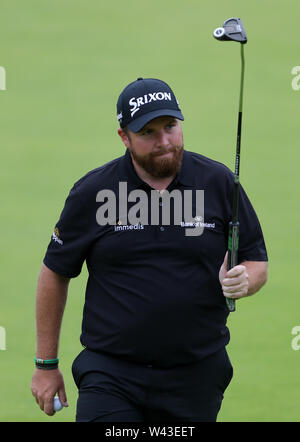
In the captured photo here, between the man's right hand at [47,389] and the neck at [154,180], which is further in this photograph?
the man's right hand at [47,389]

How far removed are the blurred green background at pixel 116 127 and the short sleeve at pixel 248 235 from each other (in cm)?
234

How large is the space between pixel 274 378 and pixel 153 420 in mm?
2894

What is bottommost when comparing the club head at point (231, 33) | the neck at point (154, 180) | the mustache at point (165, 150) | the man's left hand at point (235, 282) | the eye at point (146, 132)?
the man's left hand at point (235, 282)

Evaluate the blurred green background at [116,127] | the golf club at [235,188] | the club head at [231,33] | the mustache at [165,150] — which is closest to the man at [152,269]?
the mustache at [165,150]

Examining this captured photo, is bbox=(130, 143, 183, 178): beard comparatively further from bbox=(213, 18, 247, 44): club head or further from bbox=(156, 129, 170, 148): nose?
bbox=(213, 18, 247, 44): club head

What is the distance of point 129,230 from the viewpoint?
491 centimetres

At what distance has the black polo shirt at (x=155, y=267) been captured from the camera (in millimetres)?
4840

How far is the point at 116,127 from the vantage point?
12.0m

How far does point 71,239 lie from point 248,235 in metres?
0.89

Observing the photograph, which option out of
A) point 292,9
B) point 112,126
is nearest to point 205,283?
point 112,126

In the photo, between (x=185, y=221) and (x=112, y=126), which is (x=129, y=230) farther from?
(x=112, y=126)

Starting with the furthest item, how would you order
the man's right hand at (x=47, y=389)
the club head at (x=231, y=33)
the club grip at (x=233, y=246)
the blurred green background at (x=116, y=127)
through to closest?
the blurred green background at (x=116, y=127) → the man's right hand at (x=47, y=389) → the club grip at (x=233, y=246) → the club head at (x=231, y=33)

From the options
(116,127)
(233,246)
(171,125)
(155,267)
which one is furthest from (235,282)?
(116,127)

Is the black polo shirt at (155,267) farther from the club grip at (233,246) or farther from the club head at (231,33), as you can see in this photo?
the club head at (231,33)
